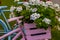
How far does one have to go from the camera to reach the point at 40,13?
115 inches

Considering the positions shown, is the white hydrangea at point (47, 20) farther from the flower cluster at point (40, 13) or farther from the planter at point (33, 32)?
the planter at point (33, 32)

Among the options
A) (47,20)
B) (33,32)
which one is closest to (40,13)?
(47,20)

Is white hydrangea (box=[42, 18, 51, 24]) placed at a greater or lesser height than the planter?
greater

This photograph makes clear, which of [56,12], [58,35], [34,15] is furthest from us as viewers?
[58,35]

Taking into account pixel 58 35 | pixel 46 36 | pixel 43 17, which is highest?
pixel 43 17

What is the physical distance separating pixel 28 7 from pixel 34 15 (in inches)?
7.8

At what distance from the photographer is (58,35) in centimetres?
494

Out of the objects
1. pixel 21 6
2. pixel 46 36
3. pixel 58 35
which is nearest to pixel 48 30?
pixel 46 36

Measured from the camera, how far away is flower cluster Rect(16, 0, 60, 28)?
9.43ft

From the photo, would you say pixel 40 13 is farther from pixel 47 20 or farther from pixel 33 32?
pixel 33 32

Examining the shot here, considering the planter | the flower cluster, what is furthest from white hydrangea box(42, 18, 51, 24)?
the planter

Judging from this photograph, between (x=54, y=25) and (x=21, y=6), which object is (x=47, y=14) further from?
(x=21, y=6)

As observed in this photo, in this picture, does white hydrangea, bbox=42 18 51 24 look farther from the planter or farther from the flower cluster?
the planter

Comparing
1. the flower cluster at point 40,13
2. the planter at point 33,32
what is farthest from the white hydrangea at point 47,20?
the planter at point 33,32
